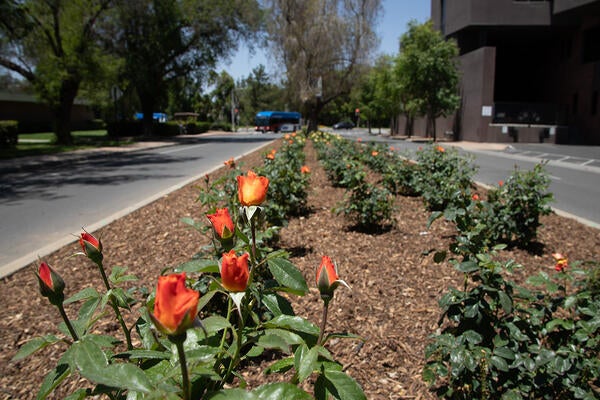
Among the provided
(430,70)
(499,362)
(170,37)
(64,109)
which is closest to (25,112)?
(170,37)

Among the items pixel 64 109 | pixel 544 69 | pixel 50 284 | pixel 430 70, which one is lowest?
pixel 50 284

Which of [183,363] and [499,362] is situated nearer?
[183,363]

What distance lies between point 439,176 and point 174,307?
5927 mm

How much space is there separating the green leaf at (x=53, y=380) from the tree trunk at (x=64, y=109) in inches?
907

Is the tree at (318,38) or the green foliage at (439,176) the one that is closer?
the green foliage at (439,176)

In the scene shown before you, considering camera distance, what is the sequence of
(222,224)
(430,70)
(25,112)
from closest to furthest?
1. (222,224)
2. (430,70)
3. (25,112)

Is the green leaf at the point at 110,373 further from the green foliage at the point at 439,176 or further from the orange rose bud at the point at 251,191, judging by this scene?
the green foliage at the point at 439,176

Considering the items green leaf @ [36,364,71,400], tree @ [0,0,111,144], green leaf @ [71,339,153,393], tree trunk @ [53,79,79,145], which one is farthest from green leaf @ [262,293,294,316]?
tree trunk @ [53,79,79,145]

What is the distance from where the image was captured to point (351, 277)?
3.68 m

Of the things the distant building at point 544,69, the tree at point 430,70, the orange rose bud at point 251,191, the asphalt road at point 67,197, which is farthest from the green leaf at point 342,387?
the distant building at point 544,69

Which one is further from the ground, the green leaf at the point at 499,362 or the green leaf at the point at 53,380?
the green leaf at the point at 53,380

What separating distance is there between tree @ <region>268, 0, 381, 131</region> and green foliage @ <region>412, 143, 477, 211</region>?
17.5 m

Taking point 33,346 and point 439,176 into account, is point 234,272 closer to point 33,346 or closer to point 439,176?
point 33,346

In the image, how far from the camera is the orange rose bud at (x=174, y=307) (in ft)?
2.54
